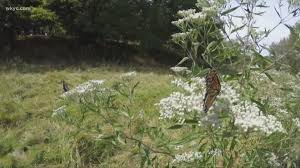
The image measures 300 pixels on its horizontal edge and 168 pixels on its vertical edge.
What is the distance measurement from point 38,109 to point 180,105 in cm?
524

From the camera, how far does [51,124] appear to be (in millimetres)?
6668

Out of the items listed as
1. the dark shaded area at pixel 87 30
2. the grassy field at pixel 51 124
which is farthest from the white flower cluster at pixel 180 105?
the dark shaded area at pixel 87 30

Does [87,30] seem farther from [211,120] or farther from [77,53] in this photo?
[211,120]

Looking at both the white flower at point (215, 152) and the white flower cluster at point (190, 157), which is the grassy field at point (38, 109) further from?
the white flower at point (215, 152)

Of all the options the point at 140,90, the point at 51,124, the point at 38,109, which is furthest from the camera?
the point at 140,90

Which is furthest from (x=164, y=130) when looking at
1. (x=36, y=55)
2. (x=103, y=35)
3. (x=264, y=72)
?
(x=103, y=35)

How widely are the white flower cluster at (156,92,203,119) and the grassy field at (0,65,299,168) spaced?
0.76m

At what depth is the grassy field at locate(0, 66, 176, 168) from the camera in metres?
5.79

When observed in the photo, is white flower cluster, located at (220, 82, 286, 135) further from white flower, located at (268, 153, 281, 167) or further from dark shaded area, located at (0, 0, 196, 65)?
dark shaded area, located at (0, 0, 196, 65)

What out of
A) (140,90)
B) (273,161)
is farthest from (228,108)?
(140,90)

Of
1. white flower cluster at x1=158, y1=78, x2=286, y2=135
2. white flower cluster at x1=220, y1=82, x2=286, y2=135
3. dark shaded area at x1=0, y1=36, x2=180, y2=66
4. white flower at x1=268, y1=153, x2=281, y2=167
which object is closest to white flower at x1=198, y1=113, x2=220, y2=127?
white flower cluster at x1=158, y1=78, x2=286, y2=135

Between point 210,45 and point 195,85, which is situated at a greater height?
point 210,45

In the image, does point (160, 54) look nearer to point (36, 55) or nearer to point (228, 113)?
point (36, 55)

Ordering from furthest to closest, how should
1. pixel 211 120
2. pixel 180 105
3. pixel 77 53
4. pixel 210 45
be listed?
pixel 77 53 → pixel 210 45 → pixel 180 105 → pixel 211 120
